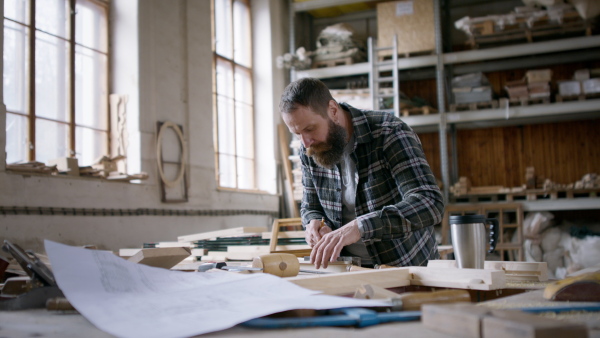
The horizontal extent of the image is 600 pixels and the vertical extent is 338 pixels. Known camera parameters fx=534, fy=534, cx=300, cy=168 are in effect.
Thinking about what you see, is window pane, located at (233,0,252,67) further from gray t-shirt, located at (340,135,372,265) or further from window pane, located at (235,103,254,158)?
gray t-shirt, located at (340,135,372,265)

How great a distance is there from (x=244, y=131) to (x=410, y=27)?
10.9ft

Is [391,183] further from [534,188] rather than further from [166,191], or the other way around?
[534,188]

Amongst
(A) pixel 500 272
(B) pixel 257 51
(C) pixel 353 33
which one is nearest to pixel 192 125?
(B) pixel 257 51

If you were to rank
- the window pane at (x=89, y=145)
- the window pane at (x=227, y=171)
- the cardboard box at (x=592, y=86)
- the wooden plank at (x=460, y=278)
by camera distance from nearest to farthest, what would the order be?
the wooden plank at (x=460, y=278) → the window pane at (x=89, y=145) → the cardboard box at (x=592, y=86) → the window pane at (x=227, y=171)

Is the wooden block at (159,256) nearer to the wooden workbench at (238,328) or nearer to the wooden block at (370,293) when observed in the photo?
the wooden workbench at (238,328)

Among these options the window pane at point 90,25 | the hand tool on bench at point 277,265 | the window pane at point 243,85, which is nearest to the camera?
the hand tool on bench at point 277,265

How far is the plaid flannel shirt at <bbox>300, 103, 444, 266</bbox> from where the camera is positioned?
2.35 meters

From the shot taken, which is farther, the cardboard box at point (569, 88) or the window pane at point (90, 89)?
the cardboard box at point (569, 88)

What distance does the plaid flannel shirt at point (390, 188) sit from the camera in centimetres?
235

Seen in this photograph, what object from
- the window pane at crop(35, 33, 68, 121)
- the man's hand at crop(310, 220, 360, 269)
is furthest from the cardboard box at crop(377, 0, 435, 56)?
the man's hand at crop(310, 220, 360, 269)

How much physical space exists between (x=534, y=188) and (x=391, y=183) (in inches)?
264

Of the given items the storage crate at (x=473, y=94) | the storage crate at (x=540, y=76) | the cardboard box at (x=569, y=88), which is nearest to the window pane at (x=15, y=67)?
the storage crate at (x=473, y=94)

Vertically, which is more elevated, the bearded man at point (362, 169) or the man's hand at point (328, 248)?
the bearded man at point (362, 169)

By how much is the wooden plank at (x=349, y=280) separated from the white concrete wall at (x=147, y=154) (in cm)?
408
